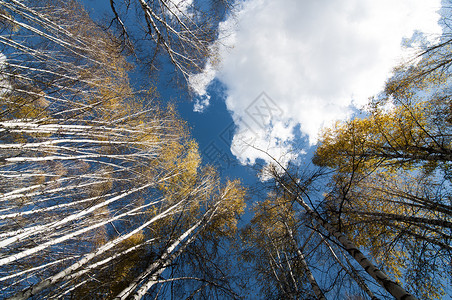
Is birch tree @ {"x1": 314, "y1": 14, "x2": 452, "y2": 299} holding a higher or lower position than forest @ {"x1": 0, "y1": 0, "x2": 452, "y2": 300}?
higher

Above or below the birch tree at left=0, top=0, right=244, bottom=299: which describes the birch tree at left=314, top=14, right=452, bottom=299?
above

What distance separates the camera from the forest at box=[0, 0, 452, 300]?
2693 millimetres

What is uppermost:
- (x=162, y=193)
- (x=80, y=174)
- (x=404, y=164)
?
(x=404, y=164)

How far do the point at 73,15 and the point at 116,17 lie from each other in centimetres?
328

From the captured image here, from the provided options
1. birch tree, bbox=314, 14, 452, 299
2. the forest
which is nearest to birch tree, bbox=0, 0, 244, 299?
the forest

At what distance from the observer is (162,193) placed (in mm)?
6395

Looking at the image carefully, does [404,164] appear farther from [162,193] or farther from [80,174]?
[80,174]

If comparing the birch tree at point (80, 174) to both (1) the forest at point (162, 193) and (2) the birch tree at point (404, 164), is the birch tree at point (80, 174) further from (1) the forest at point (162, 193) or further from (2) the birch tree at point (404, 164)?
(2) the birch tree at point (404, 164)

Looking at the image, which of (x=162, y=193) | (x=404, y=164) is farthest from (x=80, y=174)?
(x=404, y=164)

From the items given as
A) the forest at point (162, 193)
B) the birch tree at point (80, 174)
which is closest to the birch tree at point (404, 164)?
the forest at point (162, 193)

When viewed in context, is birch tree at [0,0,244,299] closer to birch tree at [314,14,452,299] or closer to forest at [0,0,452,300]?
forest at [0,0,452,300]

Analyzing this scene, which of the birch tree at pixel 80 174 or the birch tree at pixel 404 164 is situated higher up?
the birch tree at pixel 404 164

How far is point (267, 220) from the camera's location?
6016 millimetres

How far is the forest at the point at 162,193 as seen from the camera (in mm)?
2693
